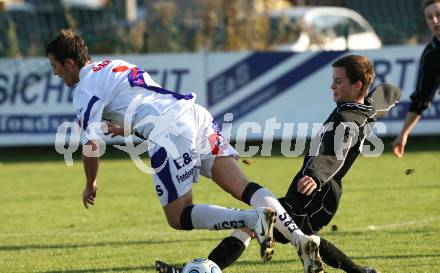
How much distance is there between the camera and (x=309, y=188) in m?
5.94

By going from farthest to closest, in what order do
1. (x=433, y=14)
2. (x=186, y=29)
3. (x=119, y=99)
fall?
(x=186, y=29), (x=433, y=14), (x=119, y=99)

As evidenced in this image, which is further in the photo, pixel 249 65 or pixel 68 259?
pixel 249 65

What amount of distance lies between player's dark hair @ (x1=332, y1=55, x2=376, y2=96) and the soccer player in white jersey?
944mm

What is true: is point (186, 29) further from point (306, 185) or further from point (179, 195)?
point (306, 185)

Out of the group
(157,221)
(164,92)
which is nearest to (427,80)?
(164,92)

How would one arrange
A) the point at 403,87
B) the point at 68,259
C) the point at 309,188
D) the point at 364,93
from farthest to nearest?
the point at 403,87 → the point at 68,259 → the point at 364,93 → the point at 309,188

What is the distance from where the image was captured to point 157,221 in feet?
32.3

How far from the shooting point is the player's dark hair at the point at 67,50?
262 inches

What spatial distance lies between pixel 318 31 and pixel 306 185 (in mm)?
12438

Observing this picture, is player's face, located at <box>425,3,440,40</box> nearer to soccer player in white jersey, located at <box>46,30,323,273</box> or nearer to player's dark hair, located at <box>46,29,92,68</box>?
soccer player in white jersey, located at <box>46,30,323,273</box>

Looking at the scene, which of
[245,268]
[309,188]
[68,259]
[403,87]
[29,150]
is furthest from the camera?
[29,150]

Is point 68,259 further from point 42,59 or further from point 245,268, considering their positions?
point 42,59

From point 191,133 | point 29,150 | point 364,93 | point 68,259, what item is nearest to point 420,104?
point 364,93

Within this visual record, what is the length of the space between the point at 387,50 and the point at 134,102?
9.85 meters
